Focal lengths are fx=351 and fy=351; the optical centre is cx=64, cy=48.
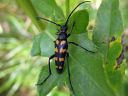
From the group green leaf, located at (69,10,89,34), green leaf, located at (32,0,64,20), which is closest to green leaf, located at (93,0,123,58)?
green leaf, located at (69,10,89,34)

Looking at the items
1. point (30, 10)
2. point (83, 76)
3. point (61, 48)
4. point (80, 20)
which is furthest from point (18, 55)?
point (83, 76)

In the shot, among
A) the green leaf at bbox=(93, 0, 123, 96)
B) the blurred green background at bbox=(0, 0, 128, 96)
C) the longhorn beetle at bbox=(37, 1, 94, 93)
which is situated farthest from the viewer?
the blurred green background at bbox=(0, 0, 128, 96)

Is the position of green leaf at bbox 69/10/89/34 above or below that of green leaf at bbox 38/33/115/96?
above

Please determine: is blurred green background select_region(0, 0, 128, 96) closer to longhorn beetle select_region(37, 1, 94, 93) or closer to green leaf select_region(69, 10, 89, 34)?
longhorn beetle select_region(37, 1, 94, 93)

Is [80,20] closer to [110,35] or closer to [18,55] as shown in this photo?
[110,35]

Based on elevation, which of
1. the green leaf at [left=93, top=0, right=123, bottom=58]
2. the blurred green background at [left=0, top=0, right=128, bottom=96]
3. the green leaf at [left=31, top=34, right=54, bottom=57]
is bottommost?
the blurred green background at [left=0, top=0, right=128, bottom=96]

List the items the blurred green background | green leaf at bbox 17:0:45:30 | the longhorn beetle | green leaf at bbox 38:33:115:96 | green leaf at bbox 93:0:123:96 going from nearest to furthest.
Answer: green leaf at bbox 38:33:115:96 < green leaf at bbox 93:0:123:96 < the longhorn beetle < green leaf at bbox 17:0:45:30 < the blurred green background
